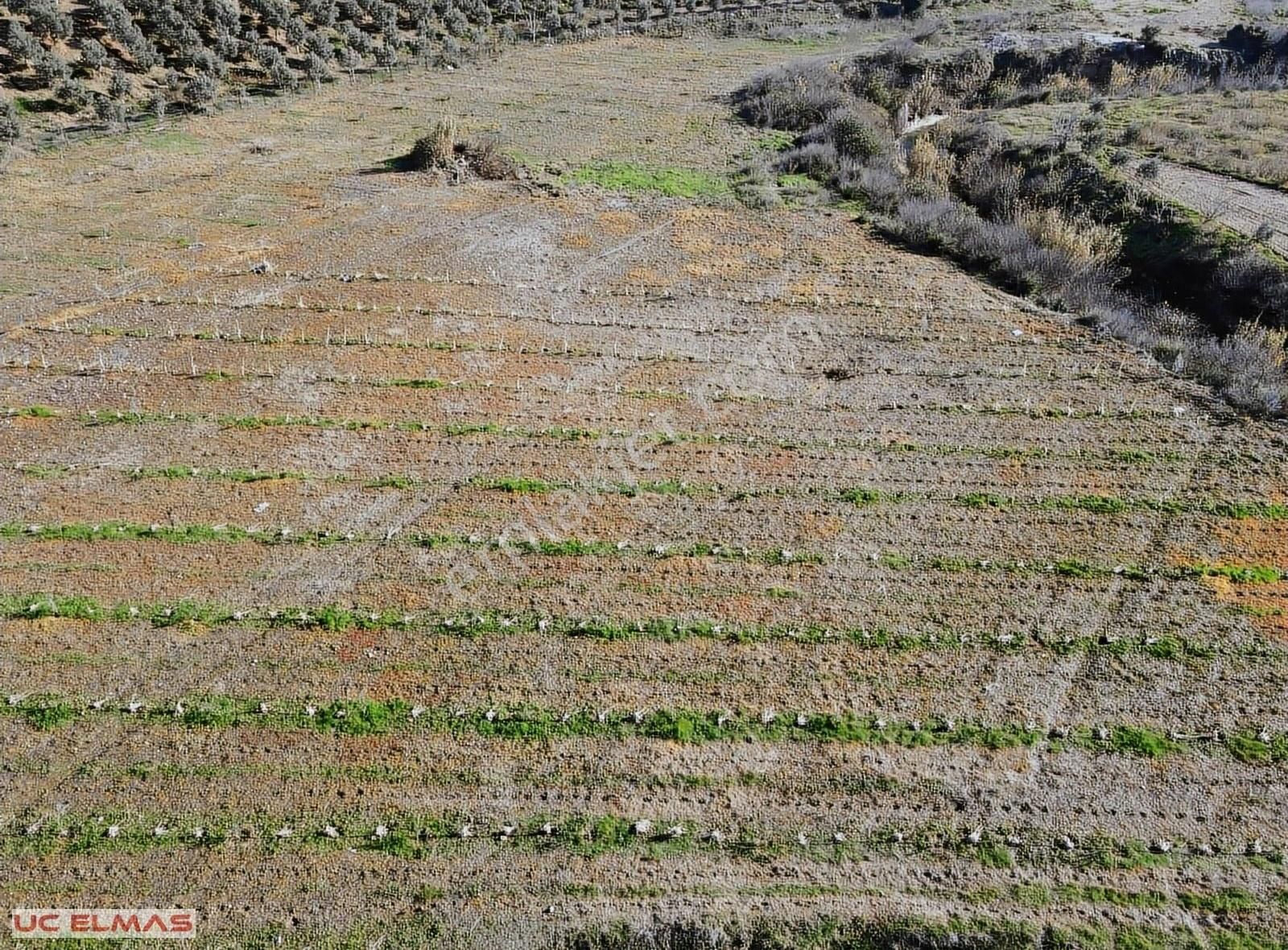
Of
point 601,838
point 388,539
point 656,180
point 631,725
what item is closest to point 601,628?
point 631,725

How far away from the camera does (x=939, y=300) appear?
79.6 ft

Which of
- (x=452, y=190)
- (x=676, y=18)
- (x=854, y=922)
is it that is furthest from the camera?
(x=676, y=18)

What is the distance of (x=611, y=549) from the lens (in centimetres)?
1584

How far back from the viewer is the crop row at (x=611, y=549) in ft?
50.8

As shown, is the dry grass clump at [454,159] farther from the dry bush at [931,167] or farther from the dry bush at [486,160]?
the dry bush at [931,167]

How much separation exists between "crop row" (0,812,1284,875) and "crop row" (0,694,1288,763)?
1.36 metres

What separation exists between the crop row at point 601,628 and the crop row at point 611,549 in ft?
4.87

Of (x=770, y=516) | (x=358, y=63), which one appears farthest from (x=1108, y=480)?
(x=358, y=63)

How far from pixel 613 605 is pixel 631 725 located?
2431 mm

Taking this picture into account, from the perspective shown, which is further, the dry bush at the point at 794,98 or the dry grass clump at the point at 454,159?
the dry bush at the point at 794,98

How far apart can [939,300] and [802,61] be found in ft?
87.7

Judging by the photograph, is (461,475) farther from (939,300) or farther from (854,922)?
(939,300)

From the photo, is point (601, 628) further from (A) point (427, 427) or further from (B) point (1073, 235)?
(B) point (1073, 235)

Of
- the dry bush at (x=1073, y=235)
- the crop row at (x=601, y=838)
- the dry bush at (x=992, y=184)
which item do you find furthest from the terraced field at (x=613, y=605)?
the dry bush at (x=992, y=184)
